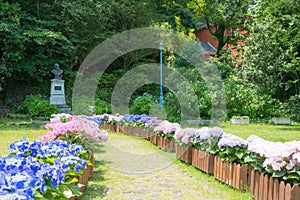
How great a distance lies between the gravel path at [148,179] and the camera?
3.77m

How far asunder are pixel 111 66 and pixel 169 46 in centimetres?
370

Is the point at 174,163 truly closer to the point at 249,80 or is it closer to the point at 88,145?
the point at 88,145

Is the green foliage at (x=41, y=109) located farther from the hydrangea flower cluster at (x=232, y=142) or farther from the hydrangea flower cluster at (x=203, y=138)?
the hydrangea flower cluster at (x=232, y=142)

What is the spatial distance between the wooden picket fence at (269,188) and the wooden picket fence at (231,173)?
0.41 ft

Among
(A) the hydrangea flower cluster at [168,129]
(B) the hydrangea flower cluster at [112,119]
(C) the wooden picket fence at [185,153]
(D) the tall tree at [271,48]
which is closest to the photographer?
(C) the wooden picket fence at [185,153]

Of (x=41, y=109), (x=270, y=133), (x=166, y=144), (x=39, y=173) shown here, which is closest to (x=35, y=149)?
(x=39, y=173)

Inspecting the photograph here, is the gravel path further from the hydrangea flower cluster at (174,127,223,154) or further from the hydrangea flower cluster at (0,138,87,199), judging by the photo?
the hydrangea flower cluster at (0,138,87,199)

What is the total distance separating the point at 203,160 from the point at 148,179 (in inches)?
33.8

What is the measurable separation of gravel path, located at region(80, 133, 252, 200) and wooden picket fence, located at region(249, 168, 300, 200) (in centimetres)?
18

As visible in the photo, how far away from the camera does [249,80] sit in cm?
1422

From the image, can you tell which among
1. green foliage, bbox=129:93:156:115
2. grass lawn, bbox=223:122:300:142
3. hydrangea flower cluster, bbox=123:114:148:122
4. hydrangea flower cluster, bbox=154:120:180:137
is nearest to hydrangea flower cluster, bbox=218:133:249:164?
hydrangea flower cluster, bbox=154:120:180:137

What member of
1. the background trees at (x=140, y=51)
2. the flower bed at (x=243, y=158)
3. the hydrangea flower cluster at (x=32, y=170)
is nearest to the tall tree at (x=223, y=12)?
the background trees at (x=140, y=51)

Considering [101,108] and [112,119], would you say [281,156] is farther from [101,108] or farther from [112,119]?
[101,108]

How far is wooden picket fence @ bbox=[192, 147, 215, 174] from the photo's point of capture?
15.0 ft
